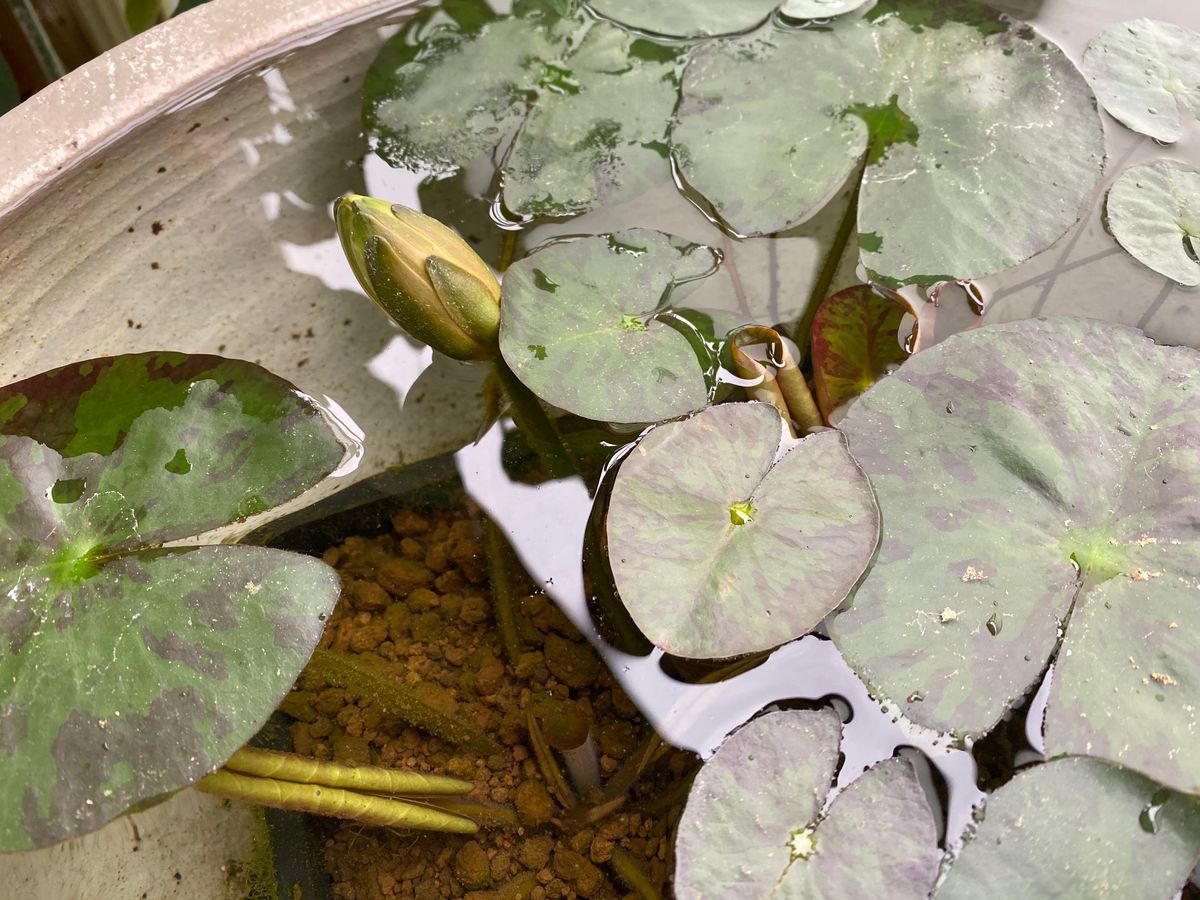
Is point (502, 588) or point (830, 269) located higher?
point (830, 269)

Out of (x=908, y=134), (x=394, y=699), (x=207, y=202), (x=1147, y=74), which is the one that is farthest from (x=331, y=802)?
(x=1147, y=74)

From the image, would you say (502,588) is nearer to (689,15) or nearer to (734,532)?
(734,532)

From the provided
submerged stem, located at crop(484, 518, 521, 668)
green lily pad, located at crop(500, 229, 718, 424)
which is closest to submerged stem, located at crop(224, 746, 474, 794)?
submerged stem, located at crop(484, 518, 521, 668)

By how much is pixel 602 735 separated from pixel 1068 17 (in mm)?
1034

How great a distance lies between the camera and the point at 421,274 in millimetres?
775

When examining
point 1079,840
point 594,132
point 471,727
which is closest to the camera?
point 1079,840

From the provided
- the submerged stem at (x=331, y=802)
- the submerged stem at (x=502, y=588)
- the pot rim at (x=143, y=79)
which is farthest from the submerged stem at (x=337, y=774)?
the pot rim at (x=143, y=79)

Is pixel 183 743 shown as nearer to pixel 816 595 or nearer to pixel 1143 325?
pixel 816 595

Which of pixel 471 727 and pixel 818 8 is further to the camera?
pixel 818 8

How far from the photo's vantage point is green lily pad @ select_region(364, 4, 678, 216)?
0.98 m

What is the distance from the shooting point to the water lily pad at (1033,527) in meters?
0.67

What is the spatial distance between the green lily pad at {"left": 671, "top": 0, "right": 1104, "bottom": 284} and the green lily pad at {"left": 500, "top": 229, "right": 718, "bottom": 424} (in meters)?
0.13

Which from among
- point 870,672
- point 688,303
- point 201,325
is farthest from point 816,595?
point 201,325

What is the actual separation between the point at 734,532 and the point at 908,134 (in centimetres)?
51
